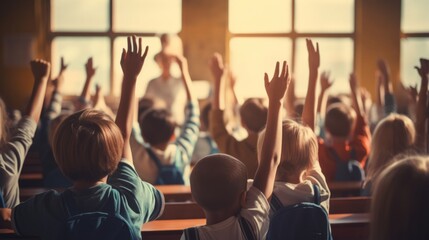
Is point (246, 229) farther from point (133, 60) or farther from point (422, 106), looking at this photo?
point (422, 106)

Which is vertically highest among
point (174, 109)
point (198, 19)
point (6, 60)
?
point (198, 19)

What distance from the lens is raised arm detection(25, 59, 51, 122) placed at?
2652mm

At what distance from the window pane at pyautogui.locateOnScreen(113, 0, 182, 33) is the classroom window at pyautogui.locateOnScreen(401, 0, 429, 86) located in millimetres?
3243

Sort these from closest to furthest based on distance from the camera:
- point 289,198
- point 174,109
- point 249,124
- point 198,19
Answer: point 289,198
point 249,124
point 174,109
point 198,19

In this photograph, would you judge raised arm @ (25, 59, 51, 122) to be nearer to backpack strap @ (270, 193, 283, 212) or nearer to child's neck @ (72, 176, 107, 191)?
child's neck @ (72, 176, 107, 191)

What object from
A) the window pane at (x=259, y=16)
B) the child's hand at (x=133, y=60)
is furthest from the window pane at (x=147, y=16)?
the child's hand at (x=133, y=60)

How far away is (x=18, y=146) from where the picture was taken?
8.23 ft

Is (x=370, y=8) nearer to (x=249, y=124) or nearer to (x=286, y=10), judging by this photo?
(x=286, y=10)

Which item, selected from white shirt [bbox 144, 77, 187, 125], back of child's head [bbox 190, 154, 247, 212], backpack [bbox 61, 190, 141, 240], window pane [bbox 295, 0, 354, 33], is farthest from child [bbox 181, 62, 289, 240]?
window pane [bbox 295, 0, 354, 33]

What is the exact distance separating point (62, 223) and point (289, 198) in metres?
0.76

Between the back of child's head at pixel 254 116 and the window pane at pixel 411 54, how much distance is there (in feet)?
20.1

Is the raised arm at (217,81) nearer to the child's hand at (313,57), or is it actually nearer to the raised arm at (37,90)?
the child's hand at (313,57)

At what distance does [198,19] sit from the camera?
28.8 feet

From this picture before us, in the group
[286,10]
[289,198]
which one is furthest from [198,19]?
[289,198]
